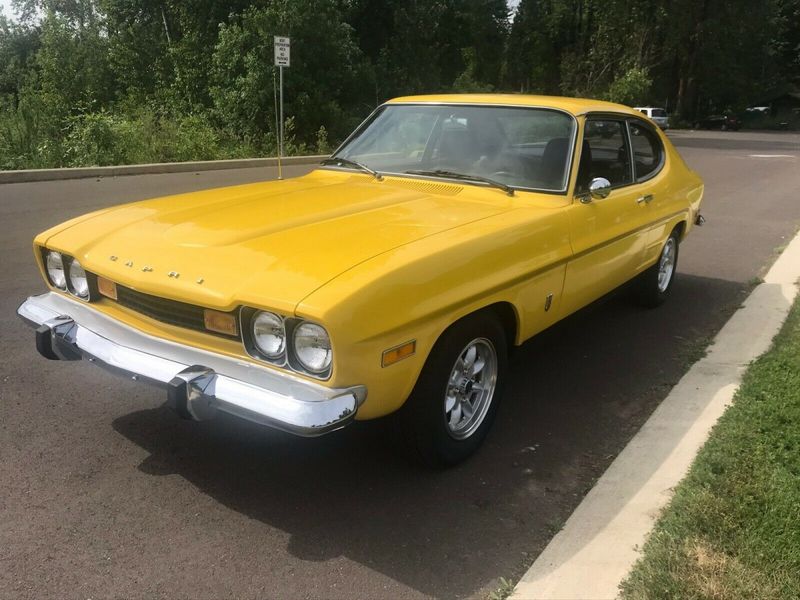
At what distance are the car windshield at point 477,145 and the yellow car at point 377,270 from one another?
0.04 feet

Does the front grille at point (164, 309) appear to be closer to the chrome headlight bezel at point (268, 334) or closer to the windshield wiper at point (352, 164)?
the chrome headlight bezel at point (268, 334)

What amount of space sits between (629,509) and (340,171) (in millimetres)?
2794

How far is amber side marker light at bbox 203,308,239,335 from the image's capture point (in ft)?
8.87

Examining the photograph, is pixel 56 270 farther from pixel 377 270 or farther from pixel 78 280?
pixel 377 270

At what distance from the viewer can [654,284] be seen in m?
5.66

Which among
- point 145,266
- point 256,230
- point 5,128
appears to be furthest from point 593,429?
point 5,128

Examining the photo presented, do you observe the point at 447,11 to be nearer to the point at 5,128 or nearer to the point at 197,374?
the point at 5,128

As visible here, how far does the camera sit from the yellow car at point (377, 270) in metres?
2.58

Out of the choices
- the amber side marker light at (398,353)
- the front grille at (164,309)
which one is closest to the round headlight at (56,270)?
Answer: the front grille at (164,309)

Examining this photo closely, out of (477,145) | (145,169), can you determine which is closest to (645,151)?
(477,145)

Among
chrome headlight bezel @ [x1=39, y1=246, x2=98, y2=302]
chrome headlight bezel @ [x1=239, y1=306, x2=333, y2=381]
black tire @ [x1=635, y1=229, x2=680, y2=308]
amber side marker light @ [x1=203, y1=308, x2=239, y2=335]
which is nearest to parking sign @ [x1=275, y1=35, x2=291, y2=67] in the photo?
black tire @ [x1=635, y1=229, x2=680, y2=308]

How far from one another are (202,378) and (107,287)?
877mm

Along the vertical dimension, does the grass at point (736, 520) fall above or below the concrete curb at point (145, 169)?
above

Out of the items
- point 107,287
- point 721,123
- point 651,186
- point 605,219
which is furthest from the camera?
point 721,123
